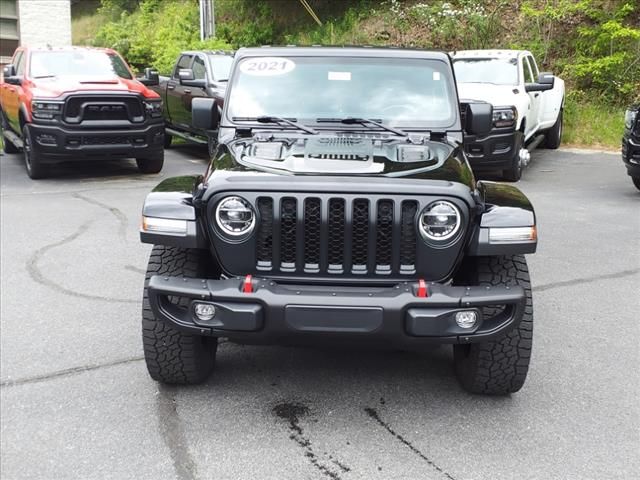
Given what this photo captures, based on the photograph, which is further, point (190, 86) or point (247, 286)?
point (190, 86)

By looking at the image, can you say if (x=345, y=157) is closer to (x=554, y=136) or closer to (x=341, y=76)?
(x=341, y=76)

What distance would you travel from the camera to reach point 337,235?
3404mm

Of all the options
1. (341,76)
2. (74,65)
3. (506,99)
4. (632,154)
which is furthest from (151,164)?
(341,76)

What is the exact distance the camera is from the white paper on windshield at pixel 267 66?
468 centimetres

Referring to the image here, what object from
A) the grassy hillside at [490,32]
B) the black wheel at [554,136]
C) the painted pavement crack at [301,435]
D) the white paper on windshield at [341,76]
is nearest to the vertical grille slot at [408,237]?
the painted pavement crack at [301,435]

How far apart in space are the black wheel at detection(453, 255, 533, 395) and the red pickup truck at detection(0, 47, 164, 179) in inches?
302

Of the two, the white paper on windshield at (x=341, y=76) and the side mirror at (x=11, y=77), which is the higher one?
the white paper on windshield at (x=341, y=76)

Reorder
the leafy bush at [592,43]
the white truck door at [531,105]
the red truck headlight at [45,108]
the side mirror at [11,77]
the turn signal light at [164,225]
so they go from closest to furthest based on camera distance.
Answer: the turn signal light at [164,225], the red truck headlight at [45,108], the side mirror at [11,77], the white truck door at [531,105], the leafy bush at [592,43]

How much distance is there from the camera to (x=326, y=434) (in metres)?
3.47

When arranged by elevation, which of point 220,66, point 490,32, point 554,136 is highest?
point 490,32

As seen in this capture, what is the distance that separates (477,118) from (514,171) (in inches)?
226

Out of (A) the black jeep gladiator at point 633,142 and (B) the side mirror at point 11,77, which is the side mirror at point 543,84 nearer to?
(A) the black jeep gladiator at point 633,142

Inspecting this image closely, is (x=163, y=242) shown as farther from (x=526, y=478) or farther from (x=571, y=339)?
(x=571, y=339)

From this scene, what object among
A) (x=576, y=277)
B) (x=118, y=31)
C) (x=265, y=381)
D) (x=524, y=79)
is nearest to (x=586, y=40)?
(x=524, y=79)
